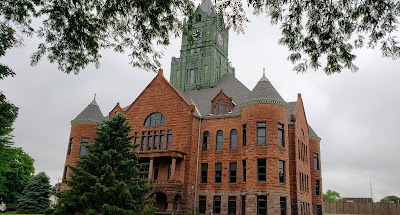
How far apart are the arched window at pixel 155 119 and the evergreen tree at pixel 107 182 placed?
9.63 meters

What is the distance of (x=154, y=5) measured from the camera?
7656 mm

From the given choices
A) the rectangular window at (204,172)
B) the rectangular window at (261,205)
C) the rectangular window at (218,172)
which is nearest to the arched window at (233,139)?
the rectangular window at (218,172)

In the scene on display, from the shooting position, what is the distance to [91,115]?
40188mm

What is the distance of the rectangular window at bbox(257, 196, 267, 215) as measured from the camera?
28.2 meters

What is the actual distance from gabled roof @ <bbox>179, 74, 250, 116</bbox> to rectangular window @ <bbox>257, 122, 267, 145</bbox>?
3340 millimetres

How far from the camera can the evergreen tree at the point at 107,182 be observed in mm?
21906

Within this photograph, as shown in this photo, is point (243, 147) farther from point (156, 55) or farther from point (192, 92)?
point (156, 55)

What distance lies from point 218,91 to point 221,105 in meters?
5.03

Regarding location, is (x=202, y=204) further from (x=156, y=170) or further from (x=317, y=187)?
(x=317, y=187)

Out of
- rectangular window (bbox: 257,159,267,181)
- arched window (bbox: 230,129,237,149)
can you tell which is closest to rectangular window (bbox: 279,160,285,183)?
rectangular window (bbox: 257,159,267,181)

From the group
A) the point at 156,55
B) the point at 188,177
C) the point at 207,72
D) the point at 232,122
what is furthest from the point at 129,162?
the point at 207,72

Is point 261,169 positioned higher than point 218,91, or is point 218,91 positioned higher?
point 218,91

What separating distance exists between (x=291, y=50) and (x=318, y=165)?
3405 centimetres

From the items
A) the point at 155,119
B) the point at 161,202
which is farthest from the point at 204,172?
the point at 155,119
